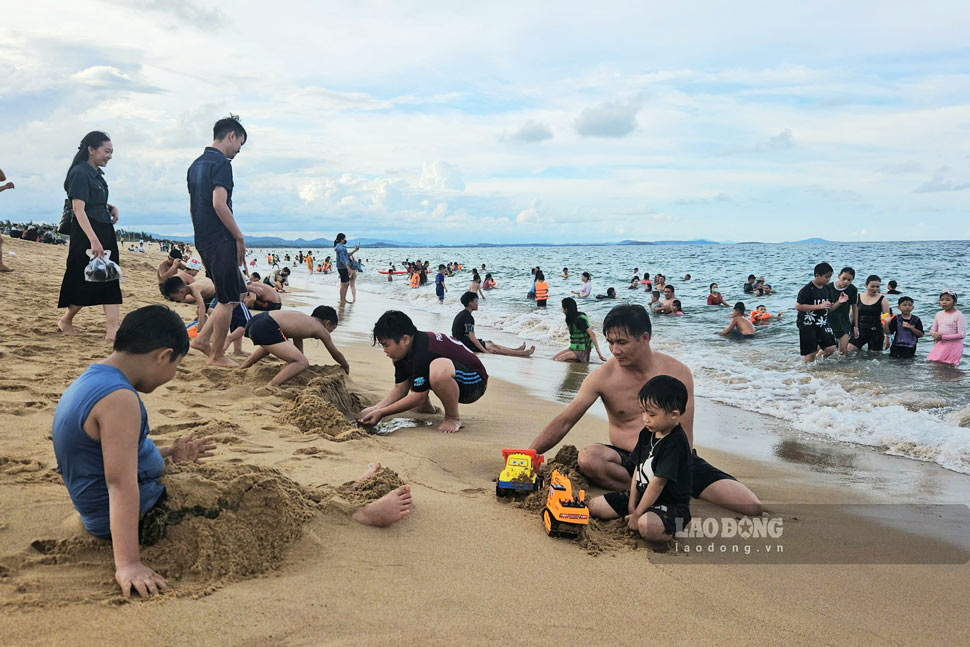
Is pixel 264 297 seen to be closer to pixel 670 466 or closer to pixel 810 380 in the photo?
pixel 670 466

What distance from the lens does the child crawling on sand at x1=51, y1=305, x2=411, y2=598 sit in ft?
6.68

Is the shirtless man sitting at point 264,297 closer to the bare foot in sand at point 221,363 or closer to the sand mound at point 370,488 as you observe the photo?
the bare foot in sand at point 221,363

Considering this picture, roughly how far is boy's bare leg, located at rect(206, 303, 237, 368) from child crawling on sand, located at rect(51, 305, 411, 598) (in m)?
3.52

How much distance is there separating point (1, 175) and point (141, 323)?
5.27 meters

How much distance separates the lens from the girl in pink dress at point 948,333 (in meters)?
9.19

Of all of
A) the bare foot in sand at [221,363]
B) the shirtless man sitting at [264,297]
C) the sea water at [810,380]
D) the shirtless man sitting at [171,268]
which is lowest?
the sea water at [810,380]

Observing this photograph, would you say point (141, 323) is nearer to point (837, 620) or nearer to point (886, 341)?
point (837, 620)

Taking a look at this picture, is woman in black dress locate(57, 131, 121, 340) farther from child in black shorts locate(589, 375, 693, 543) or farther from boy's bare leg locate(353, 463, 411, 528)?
child in black shorts locate(589, 375, 693, 543)

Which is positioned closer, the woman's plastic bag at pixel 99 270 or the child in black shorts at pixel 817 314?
the woman's plastic bag at pixel 99 270

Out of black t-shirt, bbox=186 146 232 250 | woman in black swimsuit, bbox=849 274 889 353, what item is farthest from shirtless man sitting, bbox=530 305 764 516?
woman in black swimsuit, bbox=849 274 889 353

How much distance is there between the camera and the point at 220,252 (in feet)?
18.1

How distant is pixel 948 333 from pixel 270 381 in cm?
949

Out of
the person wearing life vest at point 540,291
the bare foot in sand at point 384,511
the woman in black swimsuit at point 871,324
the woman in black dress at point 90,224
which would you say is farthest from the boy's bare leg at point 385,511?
the person wearing life vest at point 540,291

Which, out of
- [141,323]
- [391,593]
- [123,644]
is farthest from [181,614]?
[141,323]
